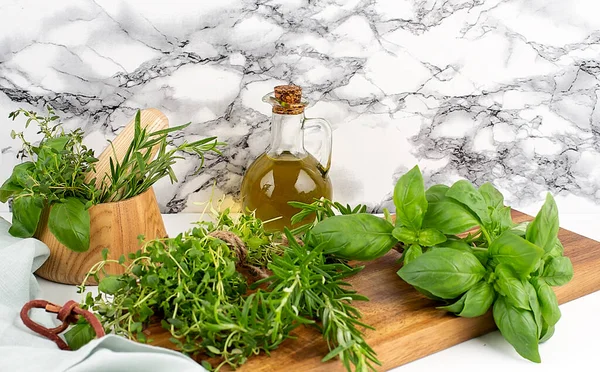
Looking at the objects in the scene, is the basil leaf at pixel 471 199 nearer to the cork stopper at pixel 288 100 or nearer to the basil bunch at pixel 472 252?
the basil bunch at pixel 472 252

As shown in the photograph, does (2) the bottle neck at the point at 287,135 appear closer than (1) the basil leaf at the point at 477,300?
No

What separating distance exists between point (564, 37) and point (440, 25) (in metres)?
0.25

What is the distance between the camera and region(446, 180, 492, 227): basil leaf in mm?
897

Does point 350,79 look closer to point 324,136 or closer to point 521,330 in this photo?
point 324,136

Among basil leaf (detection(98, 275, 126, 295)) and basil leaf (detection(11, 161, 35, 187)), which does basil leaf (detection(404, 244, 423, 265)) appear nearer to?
basil leaf (detection(98, 275, 126, 295))

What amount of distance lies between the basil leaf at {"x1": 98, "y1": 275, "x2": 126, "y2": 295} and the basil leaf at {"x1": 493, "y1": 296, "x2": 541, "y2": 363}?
0.45m

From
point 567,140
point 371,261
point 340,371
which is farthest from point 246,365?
point 567,140

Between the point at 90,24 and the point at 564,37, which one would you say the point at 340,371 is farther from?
the point at 564,37

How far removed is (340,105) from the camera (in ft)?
4.15

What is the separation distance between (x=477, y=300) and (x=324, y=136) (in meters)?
0.45

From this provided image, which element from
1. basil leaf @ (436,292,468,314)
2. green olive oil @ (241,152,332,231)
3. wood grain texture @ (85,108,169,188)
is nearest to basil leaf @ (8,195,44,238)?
wood grain texture @ (85,108,169,188)

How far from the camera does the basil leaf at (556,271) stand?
2.81 feet

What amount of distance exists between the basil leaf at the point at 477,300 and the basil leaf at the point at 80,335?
17.1 inches

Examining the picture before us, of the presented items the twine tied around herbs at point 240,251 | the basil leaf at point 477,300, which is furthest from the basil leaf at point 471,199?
the twine tied around herbs at point 240,251
